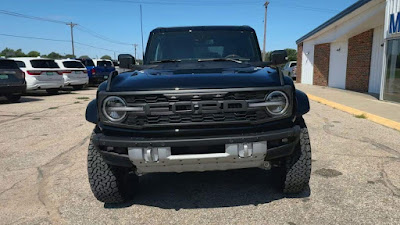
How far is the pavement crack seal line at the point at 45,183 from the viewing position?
3.10 m

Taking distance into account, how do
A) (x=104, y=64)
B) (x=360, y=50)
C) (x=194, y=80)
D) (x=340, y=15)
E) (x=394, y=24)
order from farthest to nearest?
1. (x=104, y=64)
2. (x=360, y=50)
3. (x=340, y=15)
4. (x=394, y=24)
5. (x=194, y=80)

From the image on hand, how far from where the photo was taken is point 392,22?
32.4 ft

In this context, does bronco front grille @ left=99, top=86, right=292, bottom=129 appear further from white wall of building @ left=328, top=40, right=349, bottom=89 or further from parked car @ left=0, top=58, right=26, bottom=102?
white wall of building @ left=328, top=40, right=349, bottom=89

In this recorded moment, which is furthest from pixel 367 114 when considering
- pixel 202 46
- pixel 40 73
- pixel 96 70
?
pixel 96 70

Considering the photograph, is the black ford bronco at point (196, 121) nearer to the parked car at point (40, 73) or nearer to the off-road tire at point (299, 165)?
the off-road tire at point (299, 165)

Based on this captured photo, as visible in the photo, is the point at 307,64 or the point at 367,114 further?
the point at 307,64

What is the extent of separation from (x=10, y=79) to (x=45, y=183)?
9036mm

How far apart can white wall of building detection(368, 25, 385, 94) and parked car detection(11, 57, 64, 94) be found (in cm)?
1328

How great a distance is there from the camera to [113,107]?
282cm

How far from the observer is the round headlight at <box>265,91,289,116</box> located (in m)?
2.81

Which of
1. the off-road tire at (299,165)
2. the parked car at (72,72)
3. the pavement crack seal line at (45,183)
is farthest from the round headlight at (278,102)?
the parked car at (72,72)

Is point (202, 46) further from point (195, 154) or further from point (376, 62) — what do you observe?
point (376, 62)

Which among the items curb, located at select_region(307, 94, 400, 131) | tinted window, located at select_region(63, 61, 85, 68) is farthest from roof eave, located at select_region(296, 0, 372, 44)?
tinted window, located at select_region(63, 61, 85, 68)

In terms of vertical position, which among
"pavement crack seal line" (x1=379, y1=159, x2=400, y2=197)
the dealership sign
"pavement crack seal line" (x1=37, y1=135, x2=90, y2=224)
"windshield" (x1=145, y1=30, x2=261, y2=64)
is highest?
the dealership sign
